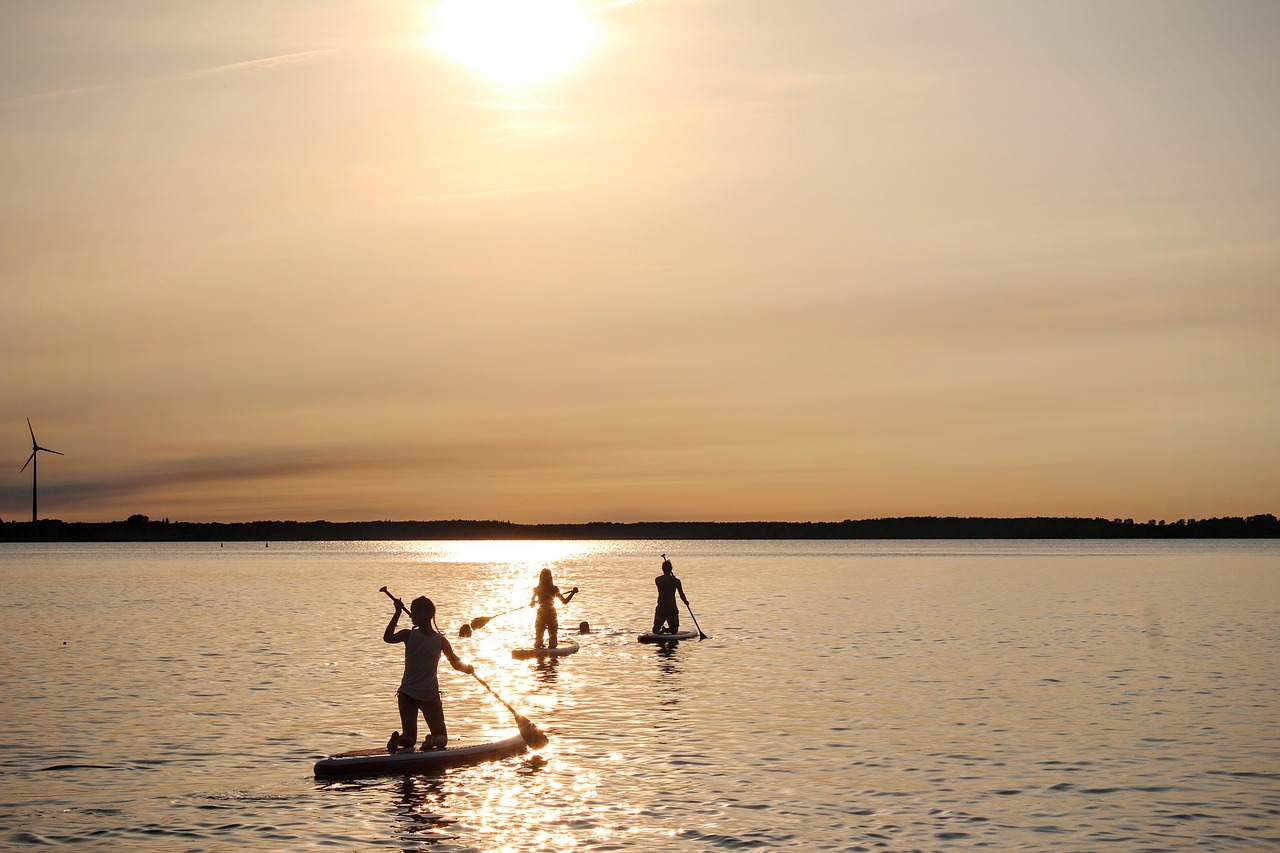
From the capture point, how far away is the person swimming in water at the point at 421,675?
65.0 ft

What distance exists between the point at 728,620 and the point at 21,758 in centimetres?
3882

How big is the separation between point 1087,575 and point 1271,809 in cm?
10542

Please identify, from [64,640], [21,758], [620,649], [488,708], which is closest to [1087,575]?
[620,649]

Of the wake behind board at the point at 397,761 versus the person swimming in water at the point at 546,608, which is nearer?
the wake behind board at the point at 397,761

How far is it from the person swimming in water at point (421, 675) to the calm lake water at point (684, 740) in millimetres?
836

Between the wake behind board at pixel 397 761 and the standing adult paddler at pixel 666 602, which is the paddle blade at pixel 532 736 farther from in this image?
the standing adult paddler at pixel 666 602

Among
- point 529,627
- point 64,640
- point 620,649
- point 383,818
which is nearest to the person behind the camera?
point 383,818

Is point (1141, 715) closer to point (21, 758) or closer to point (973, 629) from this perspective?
point (21, 758)

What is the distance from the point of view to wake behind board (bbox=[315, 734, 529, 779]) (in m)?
19.6

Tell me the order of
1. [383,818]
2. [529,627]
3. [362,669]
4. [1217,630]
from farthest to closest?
[529,627], [1217,630], [362,669], [383,818]

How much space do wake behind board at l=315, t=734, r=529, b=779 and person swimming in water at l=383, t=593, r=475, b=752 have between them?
0.85ft

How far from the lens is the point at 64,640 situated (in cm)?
4688

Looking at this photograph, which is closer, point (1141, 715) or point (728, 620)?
point (1141, 715)

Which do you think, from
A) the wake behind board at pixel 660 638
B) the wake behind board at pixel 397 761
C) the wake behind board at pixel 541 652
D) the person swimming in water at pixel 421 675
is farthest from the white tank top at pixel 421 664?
the wake behind board at pixel 660 638
